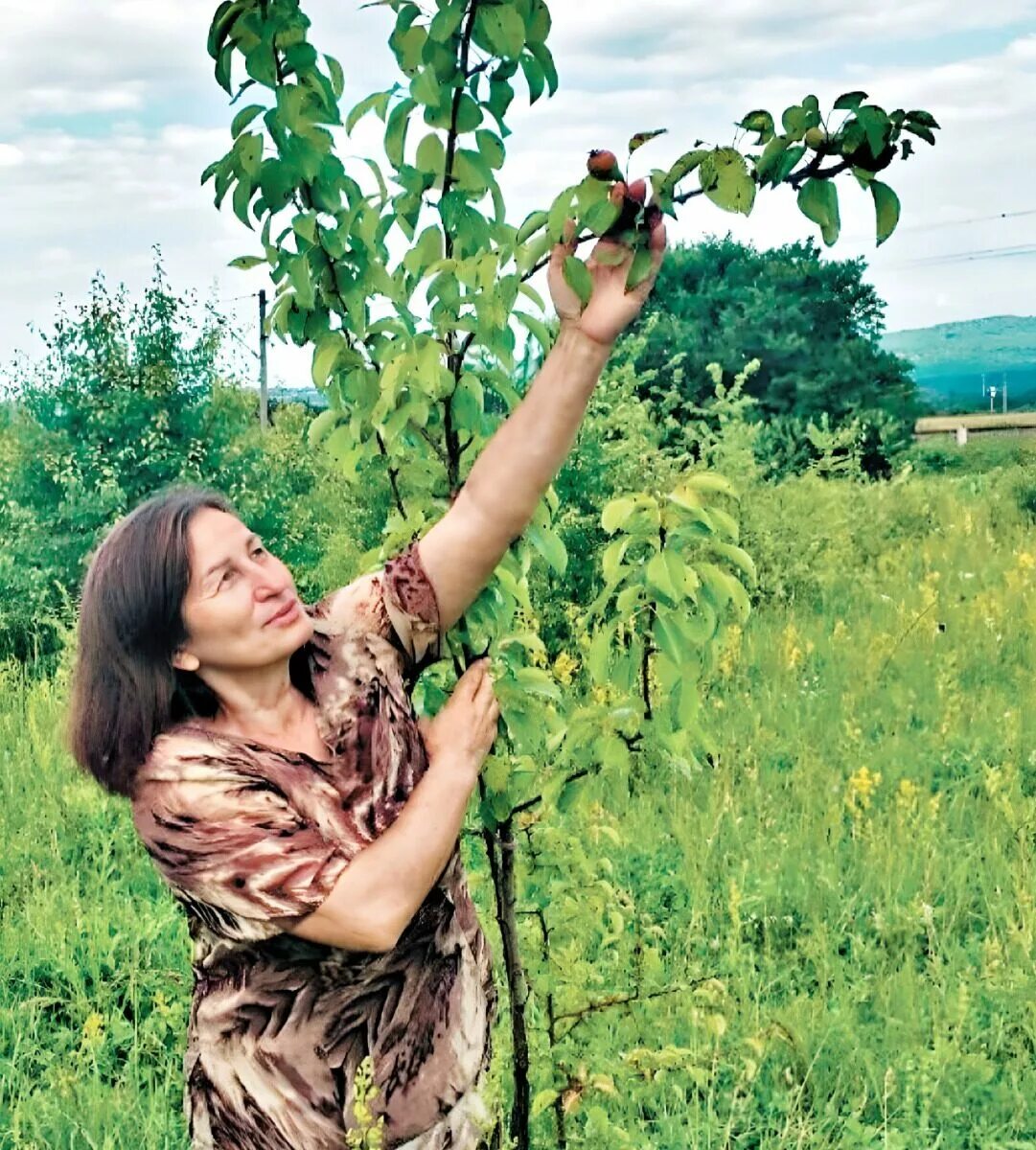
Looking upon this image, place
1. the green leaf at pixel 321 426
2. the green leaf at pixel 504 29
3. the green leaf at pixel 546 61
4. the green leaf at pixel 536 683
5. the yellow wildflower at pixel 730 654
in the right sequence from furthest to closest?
the yellow wildflower at pixel 730 654 < the green leaf at pixel 321 426 < the green leaf at pixel 536 683 < the green leaf at pixel 546 61 < the green leaf at pixel 504 29

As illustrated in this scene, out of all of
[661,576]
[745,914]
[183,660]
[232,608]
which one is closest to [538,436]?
[661,576]

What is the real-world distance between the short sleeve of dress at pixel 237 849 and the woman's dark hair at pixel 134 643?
0.10m

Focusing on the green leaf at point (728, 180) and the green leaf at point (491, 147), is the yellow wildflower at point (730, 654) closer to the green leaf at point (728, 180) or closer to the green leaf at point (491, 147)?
the green leaf at point (491, 147)

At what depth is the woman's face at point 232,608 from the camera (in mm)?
1823

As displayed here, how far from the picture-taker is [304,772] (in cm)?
185

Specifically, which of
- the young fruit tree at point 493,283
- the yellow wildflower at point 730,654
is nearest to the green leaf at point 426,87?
the young fruit tree at point 493,283

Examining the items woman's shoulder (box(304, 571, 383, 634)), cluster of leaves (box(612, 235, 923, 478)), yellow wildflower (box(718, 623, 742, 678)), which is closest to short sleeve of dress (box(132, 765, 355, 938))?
woman's shoulder (box(304, 571, 383, 634))

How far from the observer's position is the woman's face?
1.82m

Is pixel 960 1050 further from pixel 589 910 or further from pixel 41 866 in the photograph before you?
pixel 41 866

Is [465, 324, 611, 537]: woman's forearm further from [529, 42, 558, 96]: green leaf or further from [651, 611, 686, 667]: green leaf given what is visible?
[529, 42, 558, 96]: green leaf

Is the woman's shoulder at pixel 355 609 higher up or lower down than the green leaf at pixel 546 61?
lower down

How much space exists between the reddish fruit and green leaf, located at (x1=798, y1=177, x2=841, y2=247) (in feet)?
0.70

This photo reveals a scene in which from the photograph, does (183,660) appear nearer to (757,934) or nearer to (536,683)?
(536,683)

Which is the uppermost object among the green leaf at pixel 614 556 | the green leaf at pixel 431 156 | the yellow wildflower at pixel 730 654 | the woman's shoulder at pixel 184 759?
the green leaf at pixel 431 156
